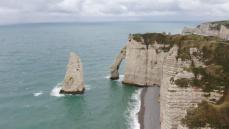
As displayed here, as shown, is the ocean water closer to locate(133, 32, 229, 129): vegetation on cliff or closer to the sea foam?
the sea foam

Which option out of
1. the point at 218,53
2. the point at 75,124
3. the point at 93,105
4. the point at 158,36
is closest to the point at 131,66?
the point at 158,36

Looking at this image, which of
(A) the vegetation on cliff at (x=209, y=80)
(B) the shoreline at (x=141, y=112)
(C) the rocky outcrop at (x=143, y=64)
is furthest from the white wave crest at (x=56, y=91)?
(A) the vegetation on cliff at (x=209, y=80)

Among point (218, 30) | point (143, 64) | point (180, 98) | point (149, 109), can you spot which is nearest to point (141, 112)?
point (149, 109)

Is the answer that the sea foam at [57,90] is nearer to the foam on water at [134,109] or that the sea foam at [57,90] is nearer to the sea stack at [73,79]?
the sea stack at [73,79]

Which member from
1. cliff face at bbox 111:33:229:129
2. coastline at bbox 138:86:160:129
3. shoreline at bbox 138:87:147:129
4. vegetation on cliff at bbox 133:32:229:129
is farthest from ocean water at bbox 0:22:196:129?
vegetation on cliff at bbox 133:32:229:129

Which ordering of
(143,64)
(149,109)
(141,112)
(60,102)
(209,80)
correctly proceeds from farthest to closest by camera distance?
(143,64), (60,102), (149,109), (141,112), (209,80)

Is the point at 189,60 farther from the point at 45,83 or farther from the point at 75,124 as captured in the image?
the point at 45,83

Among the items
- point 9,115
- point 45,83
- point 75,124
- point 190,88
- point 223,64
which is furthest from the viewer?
point 45,83

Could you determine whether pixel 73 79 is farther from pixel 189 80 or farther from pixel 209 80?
pixel 209 80
